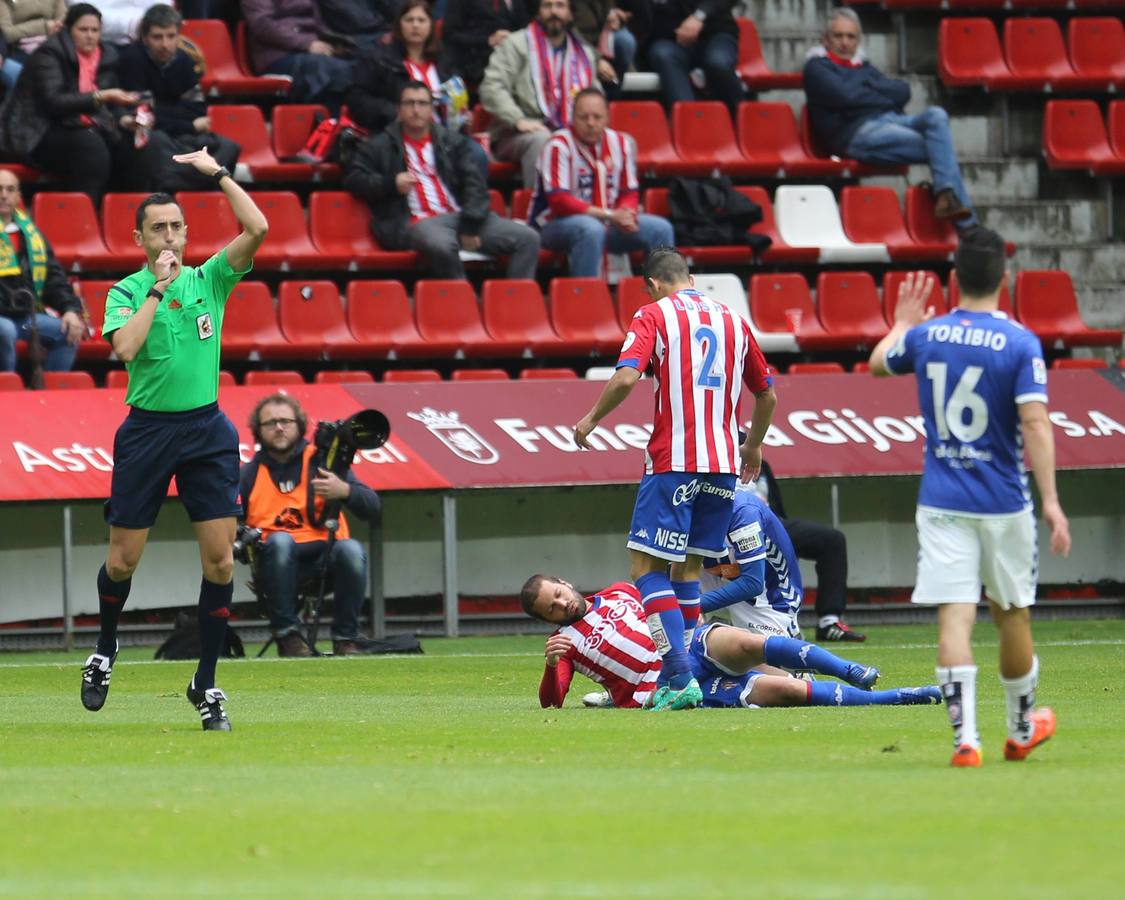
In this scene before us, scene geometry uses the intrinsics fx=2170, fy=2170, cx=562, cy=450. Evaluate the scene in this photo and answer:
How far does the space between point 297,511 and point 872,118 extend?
28.7 ft

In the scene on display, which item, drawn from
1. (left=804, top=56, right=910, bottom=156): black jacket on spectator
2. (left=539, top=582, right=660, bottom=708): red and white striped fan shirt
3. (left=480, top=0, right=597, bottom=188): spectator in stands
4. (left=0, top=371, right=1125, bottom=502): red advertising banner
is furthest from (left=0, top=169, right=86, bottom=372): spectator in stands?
(left=804, top=56, right=910, bottom=156): black jacket on spectator

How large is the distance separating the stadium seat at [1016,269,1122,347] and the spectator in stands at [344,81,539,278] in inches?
186

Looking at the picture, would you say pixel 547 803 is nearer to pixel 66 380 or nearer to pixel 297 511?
pixel 297 511

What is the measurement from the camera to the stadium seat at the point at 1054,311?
790 inches

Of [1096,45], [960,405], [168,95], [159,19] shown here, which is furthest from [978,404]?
[1096,45]

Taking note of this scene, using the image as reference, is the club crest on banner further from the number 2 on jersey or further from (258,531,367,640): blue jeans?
the number 2 on jersey

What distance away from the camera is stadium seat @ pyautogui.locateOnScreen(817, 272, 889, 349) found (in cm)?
1950

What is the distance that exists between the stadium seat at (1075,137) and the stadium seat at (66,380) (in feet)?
34.0

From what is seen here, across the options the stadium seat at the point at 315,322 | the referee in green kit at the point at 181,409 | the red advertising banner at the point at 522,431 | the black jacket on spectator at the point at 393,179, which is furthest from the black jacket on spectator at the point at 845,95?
the referee in green kit at the point at 181,409

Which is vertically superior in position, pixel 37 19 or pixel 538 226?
pixel 37 19

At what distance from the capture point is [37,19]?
19.0m

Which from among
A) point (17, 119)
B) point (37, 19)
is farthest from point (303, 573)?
point (37, 19)

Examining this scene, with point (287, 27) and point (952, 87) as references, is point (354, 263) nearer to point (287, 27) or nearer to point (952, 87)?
point (287, 27)

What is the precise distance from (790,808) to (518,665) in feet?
24.4
